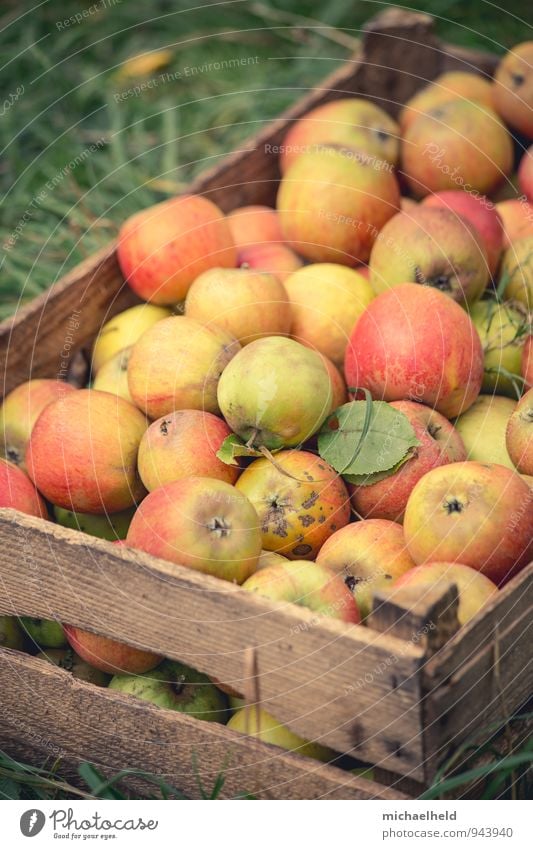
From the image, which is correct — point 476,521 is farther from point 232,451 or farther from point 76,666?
point 76,666

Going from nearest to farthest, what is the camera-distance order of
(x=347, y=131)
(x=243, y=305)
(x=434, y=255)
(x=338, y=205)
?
(x=243, y=305), (x=434, y=255), (x=338, y=205), (x=347, y=131)

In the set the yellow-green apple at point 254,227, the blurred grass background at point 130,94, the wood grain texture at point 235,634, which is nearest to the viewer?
the wood grain texture at point 235,634

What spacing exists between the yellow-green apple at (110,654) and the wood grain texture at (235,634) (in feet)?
0.23

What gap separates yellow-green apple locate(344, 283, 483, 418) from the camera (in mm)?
2371

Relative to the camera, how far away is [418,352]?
93.0 inches

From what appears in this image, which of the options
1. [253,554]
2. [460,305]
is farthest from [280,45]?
[253,554]

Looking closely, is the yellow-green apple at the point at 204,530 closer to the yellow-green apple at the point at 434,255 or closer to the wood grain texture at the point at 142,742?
the wood grain texture at the point at 142,742

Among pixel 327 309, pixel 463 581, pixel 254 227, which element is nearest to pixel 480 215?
pixel 327 309

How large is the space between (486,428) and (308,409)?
50cm

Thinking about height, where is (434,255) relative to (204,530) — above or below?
above

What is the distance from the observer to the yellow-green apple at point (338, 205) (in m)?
2.94

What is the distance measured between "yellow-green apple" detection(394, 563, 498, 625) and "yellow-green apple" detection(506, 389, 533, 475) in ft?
1.29

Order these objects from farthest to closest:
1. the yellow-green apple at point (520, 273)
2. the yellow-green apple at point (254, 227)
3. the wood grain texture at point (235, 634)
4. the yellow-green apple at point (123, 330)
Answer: the yellow-green apple at point (254, 227) → the yellow-green apple at point (123, 330) → the yellow-green apple at point (520, 273) → the wood grain texture at point (235, 634)

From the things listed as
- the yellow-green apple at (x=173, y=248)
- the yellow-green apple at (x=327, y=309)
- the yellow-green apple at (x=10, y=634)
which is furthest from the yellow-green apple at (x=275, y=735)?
the yellow-green apple at (x=173, y=248)
